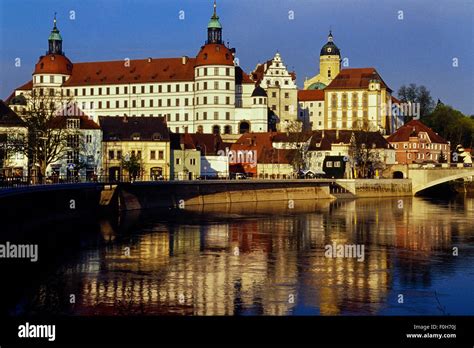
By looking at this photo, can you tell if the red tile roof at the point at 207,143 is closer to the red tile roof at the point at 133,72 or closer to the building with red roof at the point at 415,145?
the red tile roof at the point at 133,72

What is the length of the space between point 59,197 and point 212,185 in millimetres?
24885

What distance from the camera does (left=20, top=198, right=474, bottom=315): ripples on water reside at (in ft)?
96.8

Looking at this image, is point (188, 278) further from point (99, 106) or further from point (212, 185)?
point (99, 106)

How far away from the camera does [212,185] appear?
81.6 meters

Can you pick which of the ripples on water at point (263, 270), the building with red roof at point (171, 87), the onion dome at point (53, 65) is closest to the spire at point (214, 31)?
the building with red roof at point (171, 87)

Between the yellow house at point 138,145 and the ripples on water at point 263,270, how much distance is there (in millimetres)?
31814

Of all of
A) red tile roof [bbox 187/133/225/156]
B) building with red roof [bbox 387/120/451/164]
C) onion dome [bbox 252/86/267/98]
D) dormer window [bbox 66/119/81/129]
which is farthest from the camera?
onion dome [bbox 252/86/267/98]

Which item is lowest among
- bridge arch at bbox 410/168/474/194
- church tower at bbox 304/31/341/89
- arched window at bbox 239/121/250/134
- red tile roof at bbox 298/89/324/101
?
bridge arch at bbox 410/168/474/194

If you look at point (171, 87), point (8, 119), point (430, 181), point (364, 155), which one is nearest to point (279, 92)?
point (171, 87)

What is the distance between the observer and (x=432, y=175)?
101m

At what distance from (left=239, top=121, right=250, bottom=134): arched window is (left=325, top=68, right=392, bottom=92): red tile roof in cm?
2948

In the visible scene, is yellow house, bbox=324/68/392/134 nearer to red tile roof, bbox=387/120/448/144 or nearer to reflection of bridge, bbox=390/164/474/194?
red tile roof, bbox=387/120/448/144

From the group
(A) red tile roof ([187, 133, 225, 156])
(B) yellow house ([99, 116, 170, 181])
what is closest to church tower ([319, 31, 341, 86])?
(A) red tile roof ([187, 133, 225, 156])

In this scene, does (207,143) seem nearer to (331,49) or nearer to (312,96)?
(312,96)
